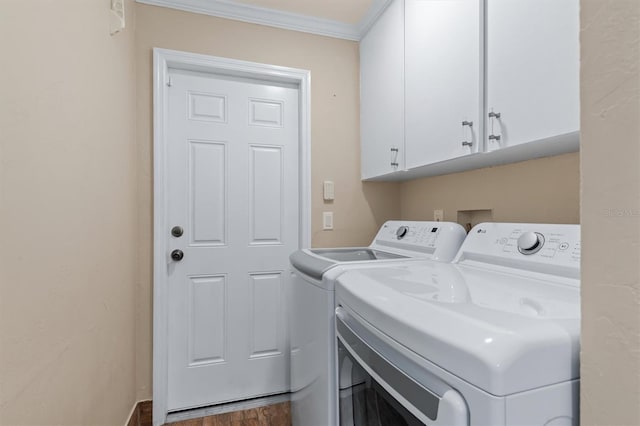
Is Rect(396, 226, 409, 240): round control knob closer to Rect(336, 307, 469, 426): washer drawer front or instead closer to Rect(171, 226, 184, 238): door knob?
Rect(336, 307, 469, 426): washer drawer front

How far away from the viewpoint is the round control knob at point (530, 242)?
1023 mm

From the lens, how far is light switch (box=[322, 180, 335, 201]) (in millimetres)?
2176

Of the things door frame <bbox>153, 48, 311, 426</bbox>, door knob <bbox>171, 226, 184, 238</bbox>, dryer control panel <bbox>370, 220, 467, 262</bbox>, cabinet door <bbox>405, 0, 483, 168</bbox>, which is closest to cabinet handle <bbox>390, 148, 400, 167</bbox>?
cabinet door <bbox>405, 0, 483, 168</bbox>

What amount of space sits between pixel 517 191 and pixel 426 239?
1.39ft

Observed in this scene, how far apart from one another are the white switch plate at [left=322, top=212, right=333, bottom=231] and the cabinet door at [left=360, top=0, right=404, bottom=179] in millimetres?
344

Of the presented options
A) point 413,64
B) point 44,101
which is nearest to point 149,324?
point 44,101

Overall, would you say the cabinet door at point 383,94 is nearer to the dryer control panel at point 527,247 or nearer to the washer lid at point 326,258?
the washer lid at point 326,258

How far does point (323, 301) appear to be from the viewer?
1.11m

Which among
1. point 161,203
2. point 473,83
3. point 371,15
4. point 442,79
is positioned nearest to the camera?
point 473,83

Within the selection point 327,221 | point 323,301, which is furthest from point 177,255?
point 323,301

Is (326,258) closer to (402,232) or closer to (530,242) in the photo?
(402,232)

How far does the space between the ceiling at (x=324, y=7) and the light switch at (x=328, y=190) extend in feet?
3.38

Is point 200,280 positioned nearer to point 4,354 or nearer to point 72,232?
point 72,232

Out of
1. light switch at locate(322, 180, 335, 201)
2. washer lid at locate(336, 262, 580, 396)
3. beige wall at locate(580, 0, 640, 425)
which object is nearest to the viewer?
beige wall at locate(580, 0, 640, 425)
